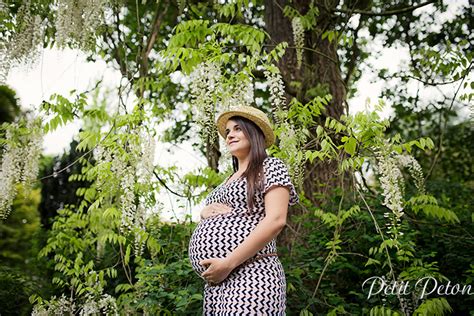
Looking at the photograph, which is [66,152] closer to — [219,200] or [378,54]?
[378,54]

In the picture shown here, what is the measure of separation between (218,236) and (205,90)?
133 centimetres

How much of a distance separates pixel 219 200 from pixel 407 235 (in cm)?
172

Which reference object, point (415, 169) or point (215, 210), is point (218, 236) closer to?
point (215, 210)

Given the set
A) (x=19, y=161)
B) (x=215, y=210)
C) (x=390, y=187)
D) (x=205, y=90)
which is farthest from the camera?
(x=19, y=161)

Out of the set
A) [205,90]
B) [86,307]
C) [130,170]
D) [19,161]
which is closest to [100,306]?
[86,307]

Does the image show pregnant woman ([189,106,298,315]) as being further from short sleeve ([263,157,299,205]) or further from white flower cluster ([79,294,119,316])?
white flower cluster ([79,294,119,316])

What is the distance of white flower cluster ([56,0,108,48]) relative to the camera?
9.84 feet

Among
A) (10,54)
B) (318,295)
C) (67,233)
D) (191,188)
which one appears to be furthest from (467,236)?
(10,54)

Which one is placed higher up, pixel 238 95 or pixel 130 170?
pixel 238 95

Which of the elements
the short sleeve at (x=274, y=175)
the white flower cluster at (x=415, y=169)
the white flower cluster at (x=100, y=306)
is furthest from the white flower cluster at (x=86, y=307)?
the white flower cluster at (x=415, y=169)

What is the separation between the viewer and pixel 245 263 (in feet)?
5.85

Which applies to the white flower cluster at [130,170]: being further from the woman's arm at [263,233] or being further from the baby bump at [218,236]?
the woman's arm at [263,233]

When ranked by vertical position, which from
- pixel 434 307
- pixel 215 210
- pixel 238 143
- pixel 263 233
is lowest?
pixel 434 307

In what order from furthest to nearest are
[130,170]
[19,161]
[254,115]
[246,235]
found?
[19,161] < [130,170] < [254,115] < [246,235]
